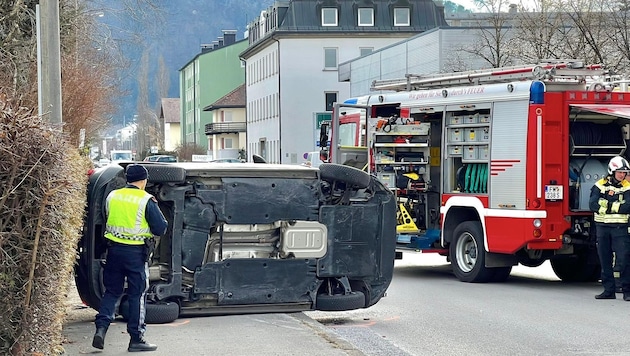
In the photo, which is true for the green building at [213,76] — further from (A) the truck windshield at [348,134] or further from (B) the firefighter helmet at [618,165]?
(B) the firefighter helmet at [618,165]

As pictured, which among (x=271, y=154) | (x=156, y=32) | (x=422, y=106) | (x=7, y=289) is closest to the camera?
(x=7, y=289)

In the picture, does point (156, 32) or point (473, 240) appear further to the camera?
point (156, 32)

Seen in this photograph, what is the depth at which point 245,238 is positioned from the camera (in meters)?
9.56

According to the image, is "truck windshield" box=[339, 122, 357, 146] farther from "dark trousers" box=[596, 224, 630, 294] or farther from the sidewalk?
the sidewalk

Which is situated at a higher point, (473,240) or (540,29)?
(540,29)

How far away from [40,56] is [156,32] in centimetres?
730

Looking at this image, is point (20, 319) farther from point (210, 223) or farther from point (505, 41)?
point (505, 41)

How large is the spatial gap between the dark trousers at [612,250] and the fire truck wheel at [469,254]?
6.71 ft

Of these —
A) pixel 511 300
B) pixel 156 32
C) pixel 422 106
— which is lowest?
pixel 511 300

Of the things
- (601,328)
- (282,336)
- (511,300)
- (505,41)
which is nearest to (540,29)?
(505,41)

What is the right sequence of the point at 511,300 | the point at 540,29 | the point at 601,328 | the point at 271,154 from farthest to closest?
1. the point at 271,154
2. the point at 540,29
3. the point at 511,300
4. the point at 601,328

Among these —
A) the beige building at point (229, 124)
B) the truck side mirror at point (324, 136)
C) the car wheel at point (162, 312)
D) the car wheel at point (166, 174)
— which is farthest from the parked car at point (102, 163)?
the beige building at point (229, 124)

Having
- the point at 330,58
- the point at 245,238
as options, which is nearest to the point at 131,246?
the point at 245,238

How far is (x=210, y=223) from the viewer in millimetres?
9320
